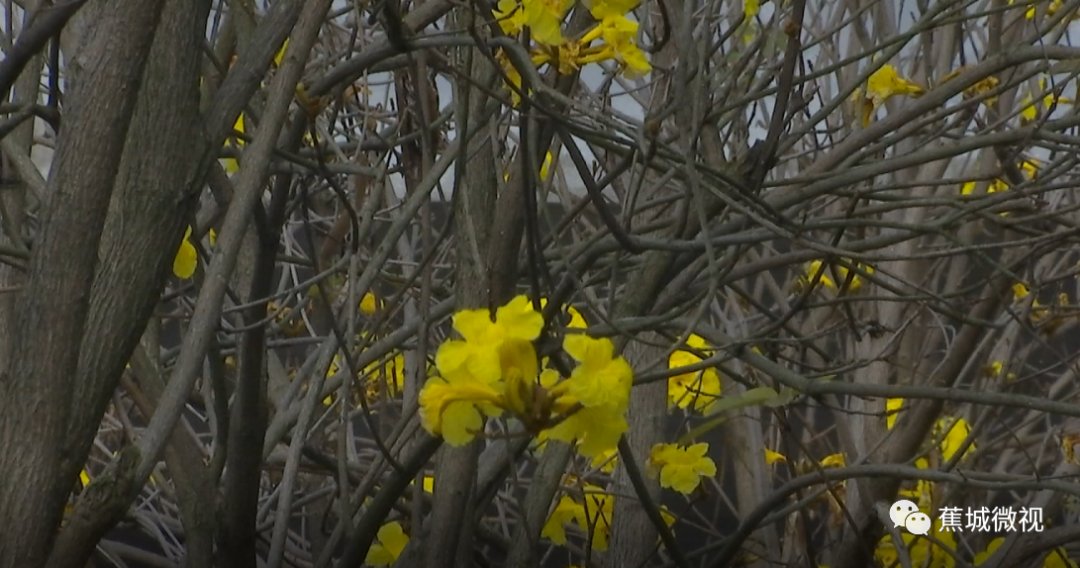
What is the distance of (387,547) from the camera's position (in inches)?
88.8

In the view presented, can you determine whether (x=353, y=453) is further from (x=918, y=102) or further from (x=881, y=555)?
(x=918, y=102)

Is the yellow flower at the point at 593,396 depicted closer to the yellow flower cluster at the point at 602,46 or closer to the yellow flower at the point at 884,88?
the yellow flower cluster at the point at 602,46

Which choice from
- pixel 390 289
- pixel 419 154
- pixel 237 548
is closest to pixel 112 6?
pixel 419 154

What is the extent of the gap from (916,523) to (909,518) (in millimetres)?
17

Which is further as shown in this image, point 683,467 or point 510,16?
point 683,467

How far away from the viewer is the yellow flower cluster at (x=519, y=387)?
4.12ft

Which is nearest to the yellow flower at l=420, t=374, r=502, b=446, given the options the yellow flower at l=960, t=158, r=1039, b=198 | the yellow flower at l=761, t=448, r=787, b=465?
the yellow flower at l=960, t=158, r=1039, b=198

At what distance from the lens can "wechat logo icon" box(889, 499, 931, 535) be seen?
8.18 feet

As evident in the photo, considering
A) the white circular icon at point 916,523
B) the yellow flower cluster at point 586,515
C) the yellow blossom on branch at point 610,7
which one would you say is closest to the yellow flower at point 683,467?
the yellow flower cluster at point 586,515

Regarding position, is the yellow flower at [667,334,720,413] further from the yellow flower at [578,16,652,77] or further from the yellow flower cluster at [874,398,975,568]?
the yellow flower at [578,16,652,77]

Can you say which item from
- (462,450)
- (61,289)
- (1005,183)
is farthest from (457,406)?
(1005,183)

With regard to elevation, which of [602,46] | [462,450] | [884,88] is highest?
[884,88]

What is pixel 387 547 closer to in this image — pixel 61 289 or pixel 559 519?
pixel 559 519

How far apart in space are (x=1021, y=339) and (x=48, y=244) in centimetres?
344
